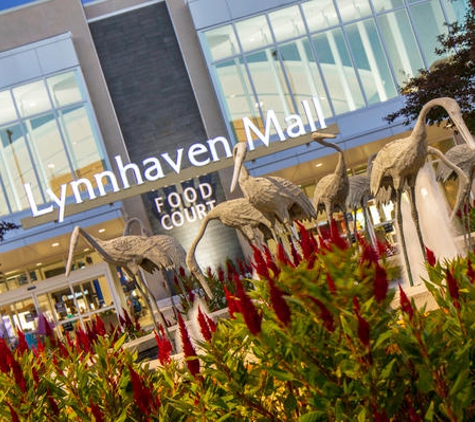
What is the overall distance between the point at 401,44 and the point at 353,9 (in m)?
2.07

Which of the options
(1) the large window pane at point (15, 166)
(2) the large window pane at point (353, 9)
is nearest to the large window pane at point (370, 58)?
(2) the large window pane at point (353, 9)

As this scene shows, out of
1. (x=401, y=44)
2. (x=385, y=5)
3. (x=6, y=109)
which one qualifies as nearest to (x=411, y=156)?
(x=401, y=44)

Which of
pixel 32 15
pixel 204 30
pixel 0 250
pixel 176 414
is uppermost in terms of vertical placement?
pixel 32 15

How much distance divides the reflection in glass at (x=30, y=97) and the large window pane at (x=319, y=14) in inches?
376

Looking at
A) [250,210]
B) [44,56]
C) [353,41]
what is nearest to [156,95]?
[44,56]

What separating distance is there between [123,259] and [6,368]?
16.9 feet

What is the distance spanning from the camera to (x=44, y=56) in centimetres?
2430

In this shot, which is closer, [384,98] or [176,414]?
[176,414]

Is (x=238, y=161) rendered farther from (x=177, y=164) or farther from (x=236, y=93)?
(x=236, y=93)

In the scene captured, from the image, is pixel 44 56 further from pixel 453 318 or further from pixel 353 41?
pixel 453 318

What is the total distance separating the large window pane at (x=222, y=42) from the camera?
24.4 meters

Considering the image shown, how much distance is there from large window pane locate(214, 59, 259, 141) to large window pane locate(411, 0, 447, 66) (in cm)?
616

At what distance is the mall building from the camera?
23.4m

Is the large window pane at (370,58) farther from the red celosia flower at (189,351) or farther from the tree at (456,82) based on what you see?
the red celosia flower at (189,351)
